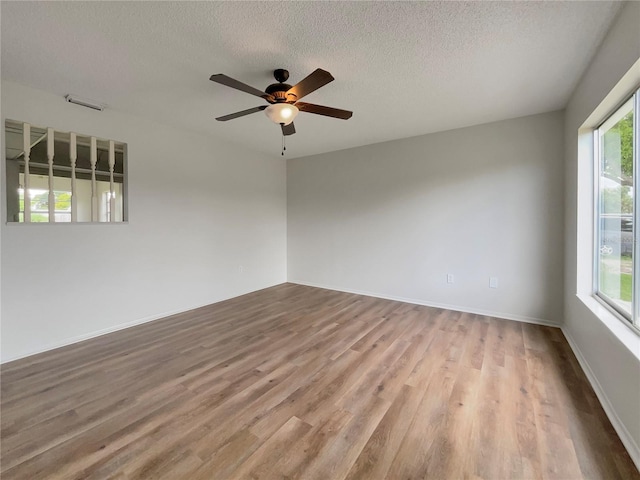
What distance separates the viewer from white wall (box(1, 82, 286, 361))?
2521 millimetres

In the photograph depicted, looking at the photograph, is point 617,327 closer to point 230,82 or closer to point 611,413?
point 611,413

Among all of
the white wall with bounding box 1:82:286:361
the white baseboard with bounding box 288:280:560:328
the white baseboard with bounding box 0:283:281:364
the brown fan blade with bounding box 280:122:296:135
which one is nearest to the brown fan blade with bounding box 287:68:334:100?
the brown fan blade with bounding box 280:122:296:135

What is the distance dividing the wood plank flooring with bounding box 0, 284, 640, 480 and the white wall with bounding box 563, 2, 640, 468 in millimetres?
152

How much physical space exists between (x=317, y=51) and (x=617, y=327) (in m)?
2.77

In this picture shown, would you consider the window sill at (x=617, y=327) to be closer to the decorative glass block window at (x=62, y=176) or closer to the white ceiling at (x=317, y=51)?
the white ceiling at (x=317, y=51)

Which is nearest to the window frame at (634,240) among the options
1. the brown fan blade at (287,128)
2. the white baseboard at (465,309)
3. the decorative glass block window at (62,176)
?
the white baseboard at (465,309)

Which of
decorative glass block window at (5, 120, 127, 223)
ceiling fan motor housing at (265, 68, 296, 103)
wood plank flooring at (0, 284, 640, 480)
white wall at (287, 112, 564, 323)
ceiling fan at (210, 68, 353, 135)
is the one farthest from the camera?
white wall at (287, 112, 564, 323)

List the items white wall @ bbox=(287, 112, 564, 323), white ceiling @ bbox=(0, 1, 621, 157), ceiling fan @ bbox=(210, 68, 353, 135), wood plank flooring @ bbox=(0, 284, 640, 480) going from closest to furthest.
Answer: wood plank flooring @ bbox=(0, 284, 640, 480) → white ceiling @ bbox=(0, 1, 621, 157) → ceiling fan @ bbox=(210, 68, 353, 135) → white wall @ bbox=(287, 112, 564, 323)

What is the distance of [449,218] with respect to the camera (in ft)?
12.3

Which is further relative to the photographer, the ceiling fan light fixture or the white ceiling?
the ceiling fan light fixture

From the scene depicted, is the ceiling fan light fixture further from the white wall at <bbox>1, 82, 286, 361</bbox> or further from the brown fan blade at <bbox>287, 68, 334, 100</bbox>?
the white wall at <bbox>1, 82, 286, 361</bbox>

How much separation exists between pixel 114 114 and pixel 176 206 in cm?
120

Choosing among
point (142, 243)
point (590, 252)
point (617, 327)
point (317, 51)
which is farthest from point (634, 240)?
point (142, 243)

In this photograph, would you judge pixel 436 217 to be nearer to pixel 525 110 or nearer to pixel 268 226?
pixel 525 110
